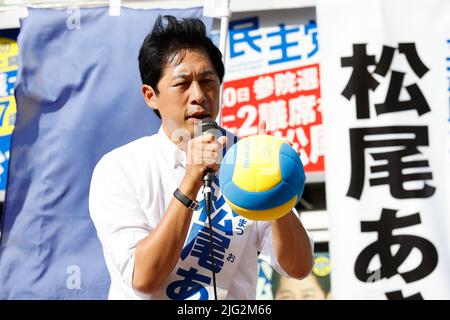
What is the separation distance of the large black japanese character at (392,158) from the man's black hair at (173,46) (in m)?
1.87

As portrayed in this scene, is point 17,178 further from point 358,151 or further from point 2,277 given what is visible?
point 358,151

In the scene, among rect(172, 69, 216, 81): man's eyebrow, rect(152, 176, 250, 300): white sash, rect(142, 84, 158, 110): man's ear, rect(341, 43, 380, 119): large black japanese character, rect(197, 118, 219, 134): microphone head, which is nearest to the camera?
rect(197, 118, 219, 134): microphone head

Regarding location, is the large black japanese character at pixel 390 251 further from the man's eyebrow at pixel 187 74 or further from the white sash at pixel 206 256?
the man's eyebrow at pixel 187 74

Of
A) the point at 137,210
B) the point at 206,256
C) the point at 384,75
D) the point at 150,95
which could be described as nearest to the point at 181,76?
the point at 150,95

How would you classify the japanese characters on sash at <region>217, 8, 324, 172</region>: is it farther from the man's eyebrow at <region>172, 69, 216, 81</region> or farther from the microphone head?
the microphone head

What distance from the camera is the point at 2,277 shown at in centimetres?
554

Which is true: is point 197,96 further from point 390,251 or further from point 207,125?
point 390,251

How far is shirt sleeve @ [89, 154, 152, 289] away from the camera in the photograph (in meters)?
3.67

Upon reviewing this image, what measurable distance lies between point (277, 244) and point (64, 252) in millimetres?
2151

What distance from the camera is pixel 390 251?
5660 mm

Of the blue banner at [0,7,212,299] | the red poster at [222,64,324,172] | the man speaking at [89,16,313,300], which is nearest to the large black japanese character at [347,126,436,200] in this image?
the blue banner at [0,7,212,299]

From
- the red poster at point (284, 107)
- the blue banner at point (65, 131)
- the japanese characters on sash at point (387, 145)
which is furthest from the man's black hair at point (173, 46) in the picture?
the red poster at point (284, 107)

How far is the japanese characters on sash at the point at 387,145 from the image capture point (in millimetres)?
5578

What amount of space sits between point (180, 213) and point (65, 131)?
7.53ft
